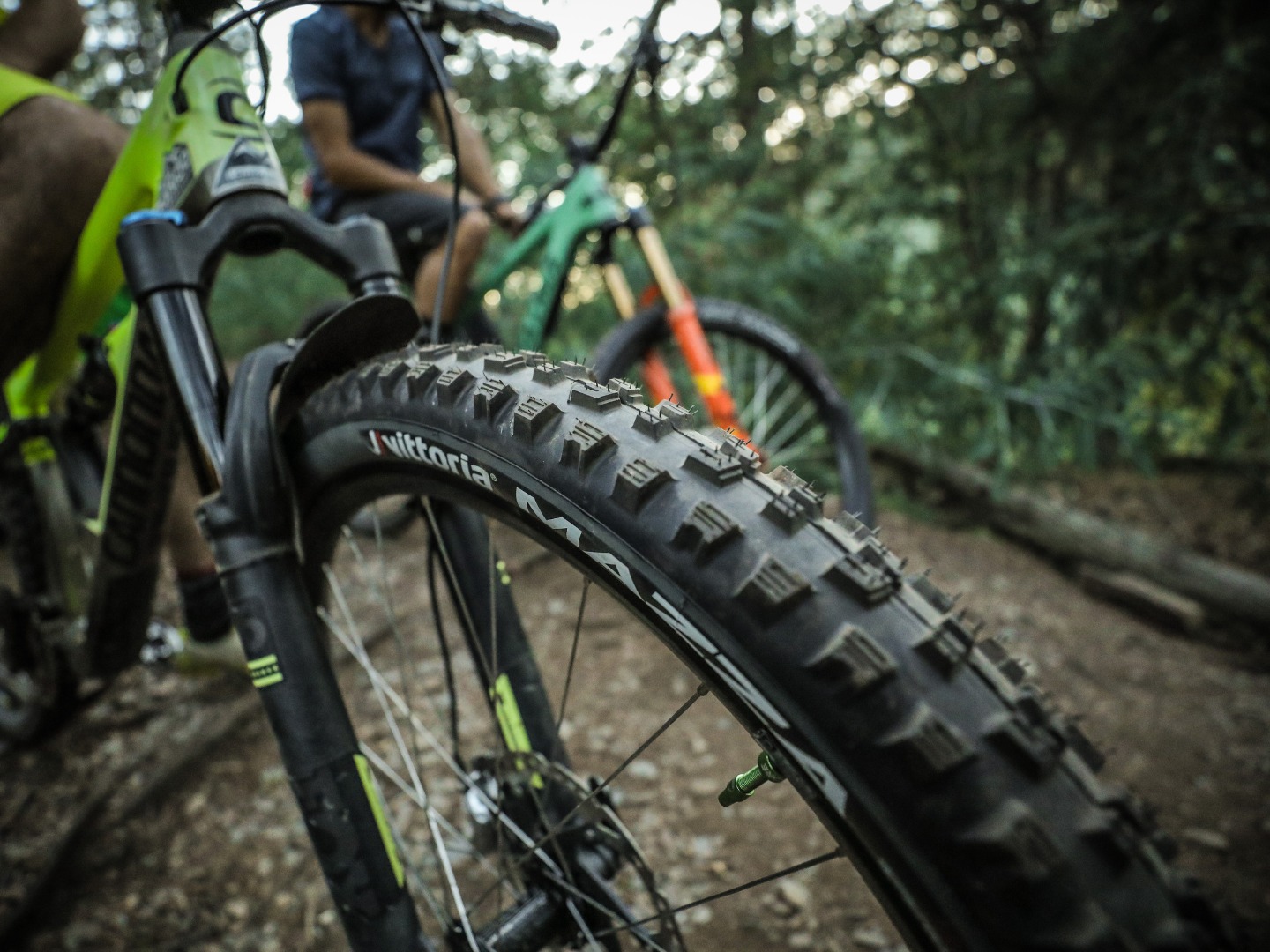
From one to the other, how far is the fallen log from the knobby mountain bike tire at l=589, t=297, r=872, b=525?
46.7 inches

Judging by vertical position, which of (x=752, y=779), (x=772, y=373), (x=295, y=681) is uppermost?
(x=772, y=373)

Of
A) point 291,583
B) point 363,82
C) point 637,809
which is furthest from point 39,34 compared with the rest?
point 637,809

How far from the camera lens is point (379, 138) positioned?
2244 millimetres

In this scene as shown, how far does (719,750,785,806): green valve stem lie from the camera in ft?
1.73

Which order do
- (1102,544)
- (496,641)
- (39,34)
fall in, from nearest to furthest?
(496,641) → (39,34) → (1102,544)

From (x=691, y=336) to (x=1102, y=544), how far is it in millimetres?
2121

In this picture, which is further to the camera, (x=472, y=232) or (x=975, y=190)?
(x=975, y=190)

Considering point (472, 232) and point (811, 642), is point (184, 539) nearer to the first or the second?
point (472, 232)

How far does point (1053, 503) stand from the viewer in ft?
10.3

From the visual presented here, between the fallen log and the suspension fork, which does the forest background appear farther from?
the suspension fork

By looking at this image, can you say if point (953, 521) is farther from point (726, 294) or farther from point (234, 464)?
point (234, 464)

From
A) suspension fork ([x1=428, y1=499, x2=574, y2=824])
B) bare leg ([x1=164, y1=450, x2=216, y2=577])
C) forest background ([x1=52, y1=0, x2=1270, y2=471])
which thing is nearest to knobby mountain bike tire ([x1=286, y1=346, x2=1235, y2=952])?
suspension fork ([x1=428, y1=499, x2=574, y2=824])

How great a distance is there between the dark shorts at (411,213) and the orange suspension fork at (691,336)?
2.02 ft

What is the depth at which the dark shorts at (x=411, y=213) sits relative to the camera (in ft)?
7.06
